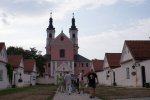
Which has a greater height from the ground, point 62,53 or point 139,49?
point 62,53

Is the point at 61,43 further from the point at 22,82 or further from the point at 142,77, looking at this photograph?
the point at 142,77

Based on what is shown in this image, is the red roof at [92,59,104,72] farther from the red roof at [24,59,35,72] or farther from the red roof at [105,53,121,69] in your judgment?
the red roof at [105,53,121,69]

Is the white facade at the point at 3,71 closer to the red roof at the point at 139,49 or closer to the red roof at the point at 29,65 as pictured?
the red roof at the point at 139,49

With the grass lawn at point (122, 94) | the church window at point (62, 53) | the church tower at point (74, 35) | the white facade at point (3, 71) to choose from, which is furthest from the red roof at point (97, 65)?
the grass lawn at point (122, 94)

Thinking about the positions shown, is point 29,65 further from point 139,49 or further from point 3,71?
point 139,49

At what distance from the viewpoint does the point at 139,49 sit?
136 feet

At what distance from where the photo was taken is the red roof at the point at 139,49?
39.7 m

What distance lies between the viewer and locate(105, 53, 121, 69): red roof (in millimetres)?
57209

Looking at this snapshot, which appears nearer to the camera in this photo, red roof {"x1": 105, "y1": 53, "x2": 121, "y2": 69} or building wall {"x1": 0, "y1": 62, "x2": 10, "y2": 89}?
building wall {"x1": 0, "y1": 62, "x2": 10, "y2": 89}

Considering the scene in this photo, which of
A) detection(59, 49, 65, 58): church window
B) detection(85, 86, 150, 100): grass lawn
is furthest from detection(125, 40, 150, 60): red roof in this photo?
detection(59, 49, 65, 58): church window

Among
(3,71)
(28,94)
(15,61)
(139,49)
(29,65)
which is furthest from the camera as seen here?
(29,65)

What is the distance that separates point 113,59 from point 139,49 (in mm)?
17402

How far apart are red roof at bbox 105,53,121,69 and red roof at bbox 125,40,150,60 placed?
43.2ft

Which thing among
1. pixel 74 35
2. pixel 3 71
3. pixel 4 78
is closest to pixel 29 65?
pixel 4 78
